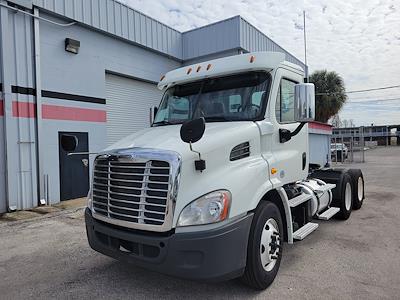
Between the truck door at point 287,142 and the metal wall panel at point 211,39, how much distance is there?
28.3 feet

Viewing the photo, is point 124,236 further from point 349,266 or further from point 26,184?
point 26,184

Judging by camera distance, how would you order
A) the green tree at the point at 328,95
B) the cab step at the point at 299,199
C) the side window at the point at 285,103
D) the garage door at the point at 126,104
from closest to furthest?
the side window at the point at 285,103 < the cab step at the point at 299,199 < the garage door at the point at 126,104 < the green tree at the point at 328,95

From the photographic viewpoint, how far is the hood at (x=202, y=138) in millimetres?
3348

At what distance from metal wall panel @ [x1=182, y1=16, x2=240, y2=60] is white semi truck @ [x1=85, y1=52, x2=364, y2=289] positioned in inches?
340

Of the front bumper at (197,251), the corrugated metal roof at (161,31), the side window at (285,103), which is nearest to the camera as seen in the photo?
the front bumper at (197,251)

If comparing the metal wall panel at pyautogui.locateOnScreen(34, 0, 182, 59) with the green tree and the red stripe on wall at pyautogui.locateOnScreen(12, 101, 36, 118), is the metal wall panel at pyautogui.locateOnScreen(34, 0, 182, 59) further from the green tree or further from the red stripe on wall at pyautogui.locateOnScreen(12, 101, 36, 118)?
the green tree

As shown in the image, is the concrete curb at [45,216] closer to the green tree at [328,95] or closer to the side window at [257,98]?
the side window at [257,98]

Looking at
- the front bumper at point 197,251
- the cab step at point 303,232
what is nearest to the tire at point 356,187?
the cab step at point 303,232

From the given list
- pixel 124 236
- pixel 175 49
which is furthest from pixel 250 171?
pixel 175 49

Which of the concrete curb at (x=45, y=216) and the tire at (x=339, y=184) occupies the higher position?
the tire at (x=339, y=184)

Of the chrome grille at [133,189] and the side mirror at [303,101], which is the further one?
the side mirror at [303,101]

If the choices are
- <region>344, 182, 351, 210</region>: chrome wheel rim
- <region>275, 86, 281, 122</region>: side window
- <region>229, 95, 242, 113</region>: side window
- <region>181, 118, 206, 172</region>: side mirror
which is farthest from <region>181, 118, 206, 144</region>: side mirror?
<region>344, 182, 351, 210</region>: chrome wheel rim

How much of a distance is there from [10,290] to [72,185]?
20.7 feet

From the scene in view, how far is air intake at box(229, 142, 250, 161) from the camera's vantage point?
3627 millimetres
